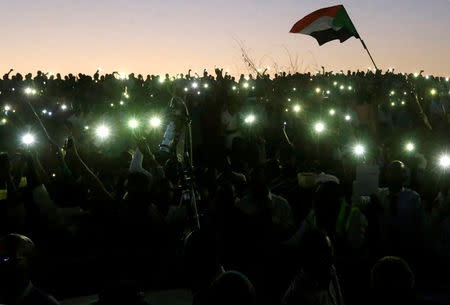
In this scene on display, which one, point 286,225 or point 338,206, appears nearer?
point 338,206

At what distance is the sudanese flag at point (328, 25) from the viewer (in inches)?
368

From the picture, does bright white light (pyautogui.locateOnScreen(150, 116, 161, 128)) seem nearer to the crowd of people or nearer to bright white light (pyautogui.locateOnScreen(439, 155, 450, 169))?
the crowd of people

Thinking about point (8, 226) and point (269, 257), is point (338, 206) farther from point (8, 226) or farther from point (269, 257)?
point (8, 226)

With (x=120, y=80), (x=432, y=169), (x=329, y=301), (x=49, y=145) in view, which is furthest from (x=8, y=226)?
(x=120, y=80)

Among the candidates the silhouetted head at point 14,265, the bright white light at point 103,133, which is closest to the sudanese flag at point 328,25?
the bright white light at point 103,133

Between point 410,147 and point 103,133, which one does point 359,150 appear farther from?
point 103,133

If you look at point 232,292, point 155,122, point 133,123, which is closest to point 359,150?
point 155,122

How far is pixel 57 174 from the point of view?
782cm

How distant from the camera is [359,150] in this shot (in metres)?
10.2

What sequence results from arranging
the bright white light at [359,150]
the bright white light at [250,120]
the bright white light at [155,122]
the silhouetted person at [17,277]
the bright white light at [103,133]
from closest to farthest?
the silhouetted person at [17,277], the bright white light at [155,122], the bright white light at [359,150], the bright white light at [103,133], the bright white light at [250,120]

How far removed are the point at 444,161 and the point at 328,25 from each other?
315cm

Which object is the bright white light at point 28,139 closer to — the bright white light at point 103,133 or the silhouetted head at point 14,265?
the bright white light at point 103,133

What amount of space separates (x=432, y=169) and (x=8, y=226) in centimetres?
590

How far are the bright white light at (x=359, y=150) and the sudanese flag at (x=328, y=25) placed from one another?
6.38 feet
